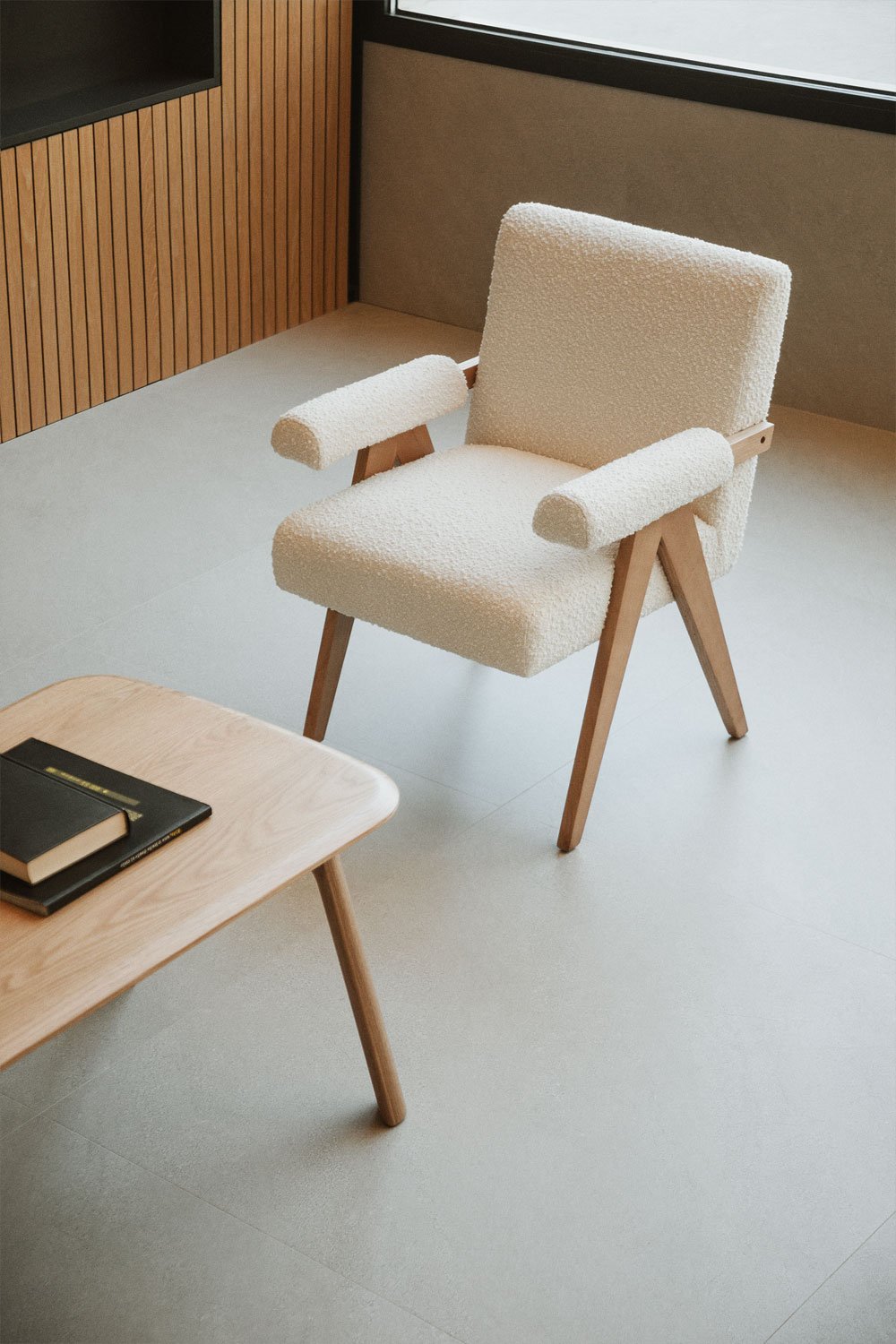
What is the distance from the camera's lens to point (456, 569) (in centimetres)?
239

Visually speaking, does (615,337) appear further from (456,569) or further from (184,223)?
(184,223)

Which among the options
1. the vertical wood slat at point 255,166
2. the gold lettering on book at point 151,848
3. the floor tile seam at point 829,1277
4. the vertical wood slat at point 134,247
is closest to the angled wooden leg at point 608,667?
the floor tile seam at point 829,1277

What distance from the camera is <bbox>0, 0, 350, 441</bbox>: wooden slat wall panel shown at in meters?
3.79

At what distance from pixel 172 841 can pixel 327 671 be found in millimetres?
946

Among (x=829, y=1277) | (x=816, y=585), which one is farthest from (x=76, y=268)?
(x=829, y=1277)

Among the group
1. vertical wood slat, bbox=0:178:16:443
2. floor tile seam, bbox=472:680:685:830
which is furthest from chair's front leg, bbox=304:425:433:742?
vertical wood slat, bbox=0:178:16:443

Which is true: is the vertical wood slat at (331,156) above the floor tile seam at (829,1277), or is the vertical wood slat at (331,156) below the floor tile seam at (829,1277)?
above

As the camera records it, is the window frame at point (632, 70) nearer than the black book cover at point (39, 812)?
No

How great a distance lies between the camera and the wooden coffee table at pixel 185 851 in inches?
Result: 60.9

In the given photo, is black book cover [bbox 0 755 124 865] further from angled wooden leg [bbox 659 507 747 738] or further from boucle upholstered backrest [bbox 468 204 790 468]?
boucle upholstered backrest [bbox 468 204 790 468]

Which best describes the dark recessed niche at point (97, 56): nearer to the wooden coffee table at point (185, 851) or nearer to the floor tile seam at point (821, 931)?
the wooden coffee table at point (185, 851)

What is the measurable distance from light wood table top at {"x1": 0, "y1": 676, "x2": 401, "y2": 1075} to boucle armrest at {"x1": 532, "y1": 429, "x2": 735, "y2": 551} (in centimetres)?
55

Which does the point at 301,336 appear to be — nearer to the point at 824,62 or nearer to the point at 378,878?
the point at 824,62

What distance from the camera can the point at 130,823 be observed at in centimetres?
173
